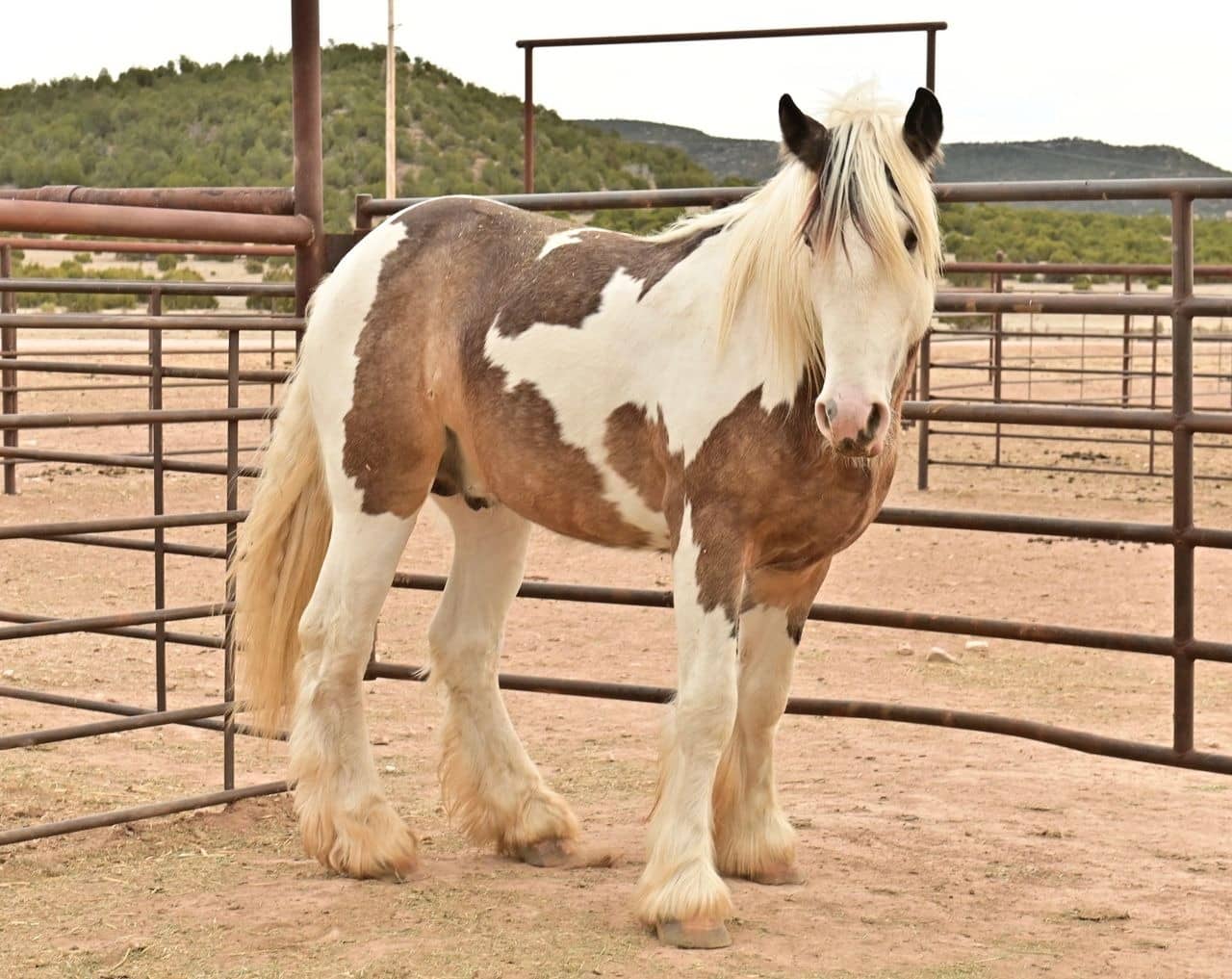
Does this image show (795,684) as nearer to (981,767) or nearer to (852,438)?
(981,767)

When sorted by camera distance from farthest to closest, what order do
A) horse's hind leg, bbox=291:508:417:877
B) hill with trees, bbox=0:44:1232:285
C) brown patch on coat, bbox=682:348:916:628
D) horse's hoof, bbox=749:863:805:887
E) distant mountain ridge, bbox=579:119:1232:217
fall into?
distant mountain ridge, bbox=579:119:1232:217 < hill with trees, bbox=0:44:1232:285 < horse's hind leg, bbox=291:508:417:877 < horse's hoof, bbox=749:863:805:887 < brown patch on coat, bbox=682:348:916:628

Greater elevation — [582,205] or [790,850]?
[582,205]

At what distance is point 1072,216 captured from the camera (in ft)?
206

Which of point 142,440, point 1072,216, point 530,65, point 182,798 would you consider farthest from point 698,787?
point 1072,216

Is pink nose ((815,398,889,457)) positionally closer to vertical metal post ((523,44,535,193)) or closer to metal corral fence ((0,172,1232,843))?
metal corral fence ((0,172,1232,843))

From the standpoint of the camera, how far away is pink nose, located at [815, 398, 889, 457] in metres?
2.76

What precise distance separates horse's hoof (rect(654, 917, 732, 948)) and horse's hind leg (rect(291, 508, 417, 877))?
0.82m

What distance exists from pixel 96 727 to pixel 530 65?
3.57m

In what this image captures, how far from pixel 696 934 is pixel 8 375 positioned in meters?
8.57

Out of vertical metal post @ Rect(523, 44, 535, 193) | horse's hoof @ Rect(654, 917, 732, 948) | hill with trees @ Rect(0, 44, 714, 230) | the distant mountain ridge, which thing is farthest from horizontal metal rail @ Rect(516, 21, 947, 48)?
the distant mountain ridge

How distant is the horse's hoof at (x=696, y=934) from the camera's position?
3135mm

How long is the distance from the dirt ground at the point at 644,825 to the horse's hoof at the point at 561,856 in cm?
5

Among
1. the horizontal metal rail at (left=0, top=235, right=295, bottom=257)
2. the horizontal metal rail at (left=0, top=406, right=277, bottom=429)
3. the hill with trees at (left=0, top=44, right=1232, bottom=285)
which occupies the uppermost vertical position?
the hill with trees at (left=0, top=44, right=1232, bottom=285)

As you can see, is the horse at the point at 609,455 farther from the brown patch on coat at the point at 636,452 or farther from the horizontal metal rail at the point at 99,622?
the horizontal metal rail at the point at 99,622
